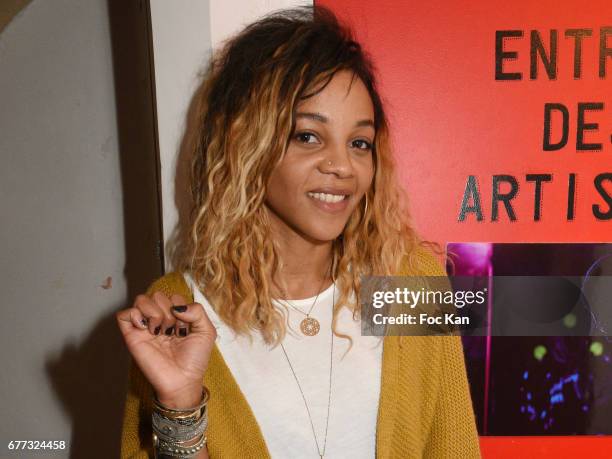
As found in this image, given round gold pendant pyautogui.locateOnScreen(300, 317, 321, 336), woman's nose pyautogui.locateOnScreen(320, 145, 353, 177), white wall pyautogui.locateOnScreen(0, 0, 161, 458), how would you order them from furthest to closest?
white wall pyautogui.locateOnScreen(0, 0, 161, 458) → round gold pendant pyautogui.locateOnScreen(300, 317, 321, 336) → woman's nose pyautogui.locateOnScreen(320, 145, 353, 177)

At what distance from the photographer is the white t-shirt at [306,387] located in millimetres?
927

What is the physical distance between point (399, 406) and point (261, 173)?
20.9 inches

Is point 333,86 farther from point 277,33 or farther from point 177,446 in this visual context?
point 177,446

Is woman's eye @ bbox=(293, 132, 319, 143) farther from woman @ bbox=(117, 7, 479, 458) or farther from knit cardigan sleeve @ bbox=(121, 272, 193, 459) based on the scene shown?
knit cardigan sleeve @ bbox=(121, 272, 193, 459)

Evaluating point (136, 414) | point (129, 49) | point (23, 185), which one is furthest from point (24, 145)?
point (136, 414)

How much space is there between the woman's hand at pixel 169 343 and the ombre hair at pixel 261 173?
16 cm

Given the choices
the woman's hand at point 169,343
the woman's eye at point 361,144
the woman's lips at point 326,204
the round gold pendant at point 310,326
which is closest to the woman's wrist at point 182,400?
the woman's hand at point 169,343

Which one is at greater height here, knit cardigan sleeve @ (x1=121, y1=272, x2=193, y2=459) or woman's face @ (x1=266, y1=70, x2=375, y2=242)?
woman's face @ (x1=266, y1=70, x2=375, y2=242)

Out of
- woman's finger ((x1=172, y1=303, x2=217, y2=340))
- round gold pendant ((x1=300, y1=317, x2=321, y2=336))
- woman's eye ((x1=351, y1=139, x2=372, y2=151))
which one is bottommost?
round gold pendant ((x1=300, y1=317, x2=321, y2=336))

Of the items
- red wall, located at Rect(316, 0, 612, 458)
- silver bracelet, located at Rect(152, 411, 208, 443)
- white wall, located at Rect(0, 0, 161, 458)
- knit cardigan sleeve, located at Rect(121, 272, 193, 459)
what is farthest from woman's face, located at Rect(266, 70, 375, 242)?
white wall, located at Rect(0, 0, 161, 458)

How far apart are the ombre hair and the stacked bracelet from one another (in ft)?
0.67

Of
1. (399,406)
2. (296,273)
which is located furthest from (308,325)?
(399,406)

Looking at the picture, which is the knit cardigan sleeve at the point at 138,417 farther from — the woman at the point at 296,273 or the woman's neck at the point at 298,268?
the woman's neck at the point at 298,268

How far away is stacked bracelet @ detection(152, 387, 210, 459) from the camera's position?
2.56 feet
